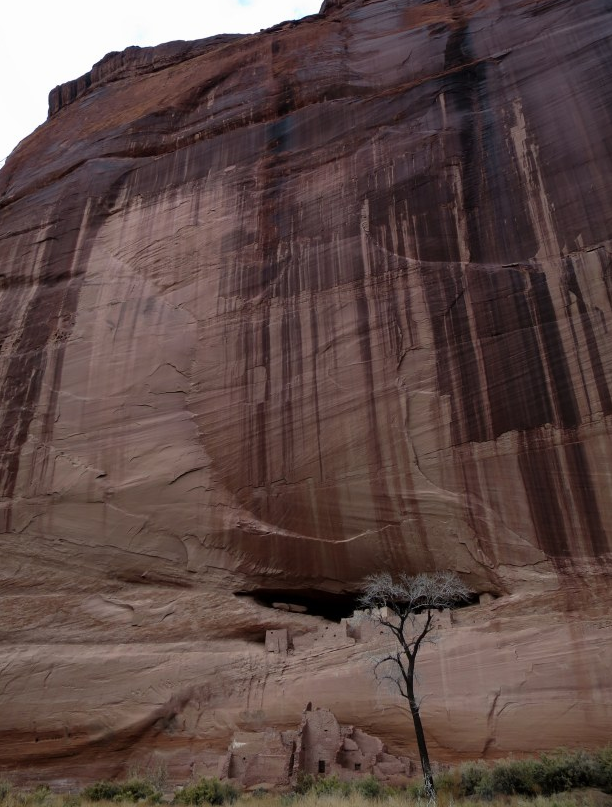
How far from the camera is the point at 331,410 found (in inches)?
599

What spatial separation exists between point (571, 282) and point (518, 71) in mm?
6313

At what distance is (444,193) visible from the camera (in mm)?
16250

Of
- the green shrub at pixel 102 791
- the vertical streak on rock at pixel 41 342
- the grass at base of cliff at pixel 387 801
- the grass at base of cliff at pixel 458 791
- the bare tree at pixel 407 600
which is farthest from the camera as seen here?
the vertical streak on rock at pixel 41 342

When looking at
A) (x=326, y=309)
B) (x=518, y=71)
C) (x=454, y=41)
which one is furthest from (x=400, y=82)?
(x=326, y=309)

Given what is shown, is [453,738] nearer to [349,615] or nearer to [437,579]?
[437,579]

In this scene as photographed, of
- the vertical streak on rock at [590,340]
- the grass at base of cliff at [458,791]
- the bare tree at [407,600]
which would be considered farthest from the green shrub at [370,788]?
the vertical streak on rock at [590,340]

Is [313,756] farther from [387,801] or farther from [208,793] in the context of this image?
[387,801]

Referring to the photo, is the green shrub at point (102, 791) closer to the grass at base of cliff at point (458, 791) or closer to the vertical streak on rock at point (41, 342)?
the grass at base of cliff at point (458, 791)

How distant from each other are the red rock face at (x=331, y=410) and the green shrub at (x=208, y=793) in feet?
5.87

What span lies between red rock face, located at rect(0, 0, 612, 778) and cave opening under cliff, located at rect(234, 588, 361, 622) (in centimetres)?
14

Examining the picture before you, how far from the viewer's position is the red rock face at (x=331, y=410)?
520 inches

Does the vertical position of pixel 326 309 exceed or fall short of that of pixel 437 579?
it exceeds it

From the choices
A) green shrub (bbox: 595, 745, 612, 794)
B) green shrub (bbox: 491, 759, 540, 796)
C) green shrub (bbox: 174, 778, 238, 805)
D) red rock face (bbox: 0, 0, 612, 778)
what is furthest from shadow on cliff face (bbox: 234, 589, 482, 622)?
green shrub (bbox: 595, 745, 612, 794)

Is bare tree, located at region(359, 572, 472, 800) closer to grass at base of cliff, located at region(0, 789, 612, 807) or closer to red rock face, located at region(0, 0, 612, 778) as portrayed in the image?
red rock face, located at region(0, 0, 612, 778)
